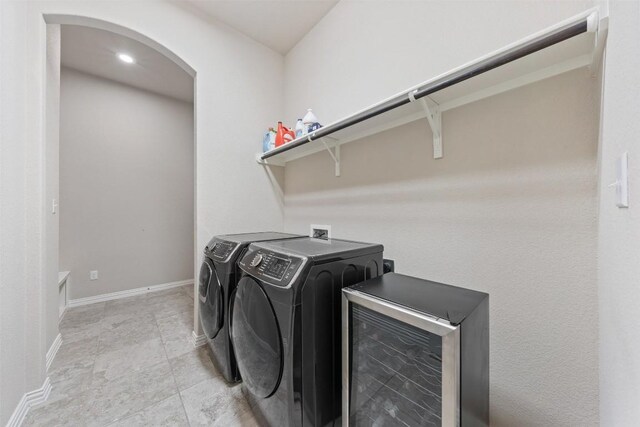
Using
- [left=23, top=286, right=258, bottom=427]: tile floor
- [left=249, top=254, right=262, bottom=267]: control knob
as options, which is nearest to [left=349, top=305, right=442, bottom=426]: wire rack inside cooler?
[left=249, top=254, right=262, bottom=267]: control knob

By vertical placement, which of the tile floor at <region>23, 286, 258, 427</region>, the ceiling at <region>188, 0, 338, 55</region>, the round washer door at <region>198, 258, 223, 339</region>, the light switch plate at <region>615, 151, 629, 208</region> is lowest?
the tile floor at <region>23, 286, 258, 427</region>

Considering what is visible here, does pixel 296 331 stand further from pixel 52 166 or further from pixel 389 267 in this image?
pixel 52 166

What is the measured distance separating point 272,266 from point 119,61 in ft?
11.0

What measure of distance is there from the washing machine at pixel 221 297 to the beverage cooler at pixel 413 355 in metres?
0.81

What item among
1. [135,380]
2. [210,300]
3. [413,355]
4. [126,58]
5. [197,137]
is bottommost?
[135,380]

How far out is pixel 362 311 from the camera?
887 mm

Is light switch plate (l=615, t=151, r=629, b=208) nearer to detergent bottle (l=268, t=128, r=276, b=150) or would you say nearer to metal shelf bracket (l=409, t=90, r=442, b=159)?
metal shelf bracket (l=409, t=90, r=442, b=159)

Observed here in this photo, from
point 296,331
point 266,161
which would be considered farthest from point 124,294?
point 296,331

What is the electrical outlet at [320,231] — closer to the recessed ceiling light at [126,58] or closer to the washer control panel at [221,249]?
the washer control panel at [221,249]

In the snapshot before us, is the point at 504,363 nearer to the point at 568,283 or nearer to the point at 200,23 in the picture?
the point at 568,283

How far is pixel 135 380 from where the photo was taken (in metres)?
1.52

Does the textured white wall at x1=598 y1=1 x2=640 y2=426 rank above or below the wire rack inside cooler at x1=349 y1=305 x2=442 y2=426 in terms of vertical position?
above

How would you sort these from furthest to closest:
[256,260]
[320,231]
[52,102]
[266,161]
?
[266,161] → [320,231] → [52,102] → [256,260]

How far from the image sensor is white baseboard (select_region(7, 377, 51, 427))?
3.90 ft
